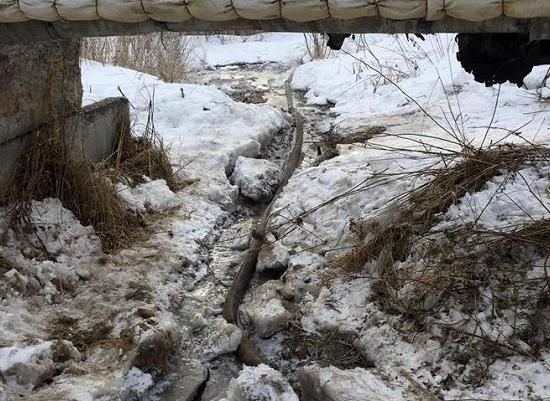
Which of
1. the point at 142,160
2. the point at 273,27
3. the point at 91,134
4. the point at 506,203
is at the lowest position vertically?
the point at 142,160

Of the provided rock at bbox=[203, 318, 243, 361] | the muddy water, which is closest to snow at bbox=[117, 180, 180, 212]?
the muddy water

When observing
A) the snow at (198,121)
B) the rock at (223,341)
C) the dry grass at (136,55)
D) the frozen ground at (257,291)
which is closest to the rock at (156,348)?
the frozen ground at (257,291)

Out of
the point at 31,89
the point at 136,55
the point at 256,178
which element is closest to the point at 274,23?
the point at 31,89

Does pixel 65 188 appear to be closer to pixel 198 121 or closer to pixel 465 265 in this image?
pixel 465 265

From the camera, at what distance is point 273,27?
3.21m

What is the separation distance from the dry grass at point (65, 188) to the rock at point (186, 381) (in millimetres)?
1170

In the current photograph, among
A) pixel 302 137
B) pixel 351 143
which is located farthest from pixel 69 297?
pixel 302 137

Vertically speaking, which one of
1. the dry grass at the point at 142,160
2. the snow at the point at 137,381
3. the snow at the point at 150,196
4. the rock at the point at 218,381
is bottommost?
the rock at the point at 218,381

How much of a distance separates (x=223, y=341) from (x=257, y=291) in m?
0.56

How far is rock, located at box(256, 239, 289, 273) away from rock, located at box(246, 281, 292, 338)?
335 millimetres

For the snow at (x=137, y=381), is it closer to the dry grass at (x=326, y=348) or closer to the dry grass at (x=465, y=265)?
the dry grass at (x=326, y=348)

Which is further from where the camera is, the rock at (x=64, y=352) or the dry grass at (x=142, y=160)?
the dry grass at (x=142, y=160)

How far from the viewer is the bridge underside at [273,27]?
2848mm

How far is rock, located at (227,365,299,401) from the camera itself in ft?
9.68
